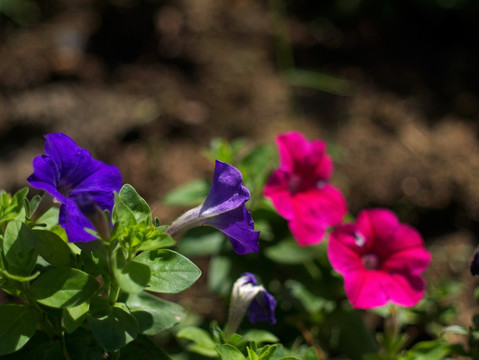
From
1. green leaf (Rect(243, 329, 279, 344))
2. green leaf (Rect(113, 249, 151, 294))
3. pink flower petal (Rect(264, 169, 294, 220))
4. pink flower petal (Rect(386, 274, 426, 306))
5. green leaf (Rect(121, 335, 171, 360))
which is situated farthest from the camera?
pink flower petal (Rect(264, 169, 294, 220))

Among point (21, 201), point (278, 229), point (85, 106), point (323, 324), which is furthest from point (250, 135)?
point (21, 201)

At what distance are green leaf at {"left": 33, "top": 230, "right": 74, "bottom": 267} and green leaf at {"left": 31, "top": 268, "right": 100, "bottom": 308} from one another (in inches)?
2.0

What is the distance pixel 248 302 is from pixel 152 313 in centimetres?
23

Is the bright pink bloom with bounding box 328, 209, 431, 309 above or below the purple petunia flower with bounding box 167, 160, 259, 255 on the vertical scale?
below

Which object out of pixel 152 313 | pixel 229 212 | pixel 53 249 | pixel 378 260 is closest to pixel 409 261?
pixel 378 260

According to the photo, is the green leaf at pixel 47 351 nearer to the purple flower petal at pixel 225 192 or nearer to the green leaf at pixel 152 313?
the green leaf at pixel 152 313

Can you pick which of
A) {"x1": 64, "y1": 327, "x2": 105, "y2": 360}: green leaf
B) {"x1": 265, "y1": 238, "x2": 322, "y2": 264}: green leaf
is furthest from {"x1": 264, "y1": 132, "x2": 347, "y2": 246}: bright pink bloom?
{"x1": 64, "y1": 327, "x2": 105, "y2": 360}: green leaf

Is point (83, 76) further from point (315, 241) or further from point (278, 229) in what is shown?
point (315, 241)

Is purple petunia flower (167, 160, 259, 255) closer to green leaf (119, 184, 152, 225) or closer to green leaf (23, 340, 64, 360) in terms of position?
green leaf (119, 184, 152, 225)

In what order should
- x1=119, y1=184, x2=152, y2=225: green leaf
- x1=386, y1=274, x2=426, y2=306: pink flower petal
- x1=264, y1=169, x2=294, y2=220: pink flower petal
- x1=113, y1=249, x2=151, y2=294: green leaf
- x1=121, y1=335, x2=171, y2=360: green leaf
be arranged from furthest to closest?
1. x1=264, y1=169, x2=294, y2=220: pink flower petal
2. x1=386, y1=274, x2=426, y2=306: pink flower petal
3. x1=121, y1=335, x2=171, y2=360: green leaf
4. x1=119, y1=184, x2=152, y2=225: green leaf
5. x1=113, y1=249, x2=151, y2=294: green leaf

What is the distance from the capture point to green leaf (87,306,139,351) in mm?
1141

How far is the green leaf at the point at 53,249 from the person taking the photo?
4.03ft

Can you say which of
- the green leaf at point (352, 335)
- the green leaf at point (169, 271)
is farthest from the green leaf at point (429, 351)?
the green leaf at point (169, 271)

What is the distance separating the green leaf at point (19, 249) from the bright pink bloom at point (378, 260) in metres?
0.79
